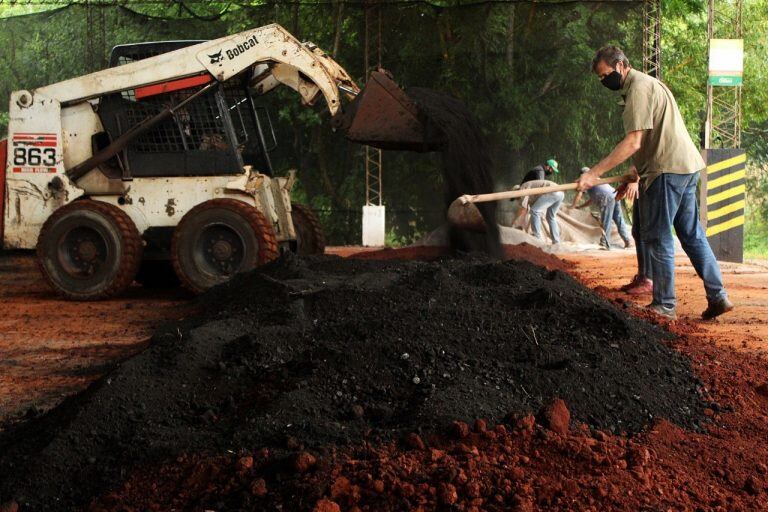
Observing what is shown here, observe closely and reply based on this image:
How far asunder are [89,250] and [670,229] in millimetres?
Result: 5336

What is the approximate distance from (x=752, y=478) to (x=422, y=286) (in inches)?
119

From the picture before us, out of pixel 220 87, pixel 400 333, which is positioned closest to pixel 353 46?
pixel 220 87

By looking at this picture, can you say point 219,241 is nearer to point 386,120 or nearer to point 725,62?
point 386,120

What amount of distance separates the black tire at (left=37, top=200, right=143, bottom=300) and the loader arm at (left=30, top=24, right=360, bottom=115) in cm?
115

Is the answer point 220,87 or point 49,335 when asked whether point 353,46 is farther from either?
point 49,335

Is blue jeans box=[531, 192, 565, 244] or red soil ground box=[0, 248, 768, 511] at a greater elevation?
blue jeans box=[531, 192, 565, 244]

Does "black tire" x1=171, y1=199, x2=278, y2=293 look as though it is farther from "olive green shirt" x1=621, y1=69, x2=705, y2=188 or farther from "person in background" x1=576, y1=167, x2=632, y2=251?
"person in background" x1=576, y1=167, x2=632, y2=251

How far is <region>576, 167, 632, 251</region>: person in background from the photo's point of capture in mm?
14734

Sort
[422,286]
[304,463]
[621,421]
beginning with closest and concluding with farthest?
[304,463] < [621,421] < [422,286]

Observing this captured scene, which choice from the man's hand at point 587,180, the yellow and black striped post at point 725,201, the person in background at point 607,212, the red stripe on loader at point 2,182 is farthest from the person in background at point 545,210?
the red stripe on loader at point 2,182

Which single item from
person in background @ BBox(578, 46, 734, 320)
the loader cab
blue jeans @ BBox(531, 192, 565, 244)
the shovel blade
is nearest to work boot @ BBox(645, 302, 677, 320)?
person in background @ BBox(578, 46, 734, 320)

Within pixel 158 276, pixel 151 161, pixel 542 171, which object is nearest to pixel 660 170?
pixel 151 161

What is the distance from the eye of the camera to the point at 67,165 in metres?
8.84

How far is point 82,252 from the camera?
28.3 ft
